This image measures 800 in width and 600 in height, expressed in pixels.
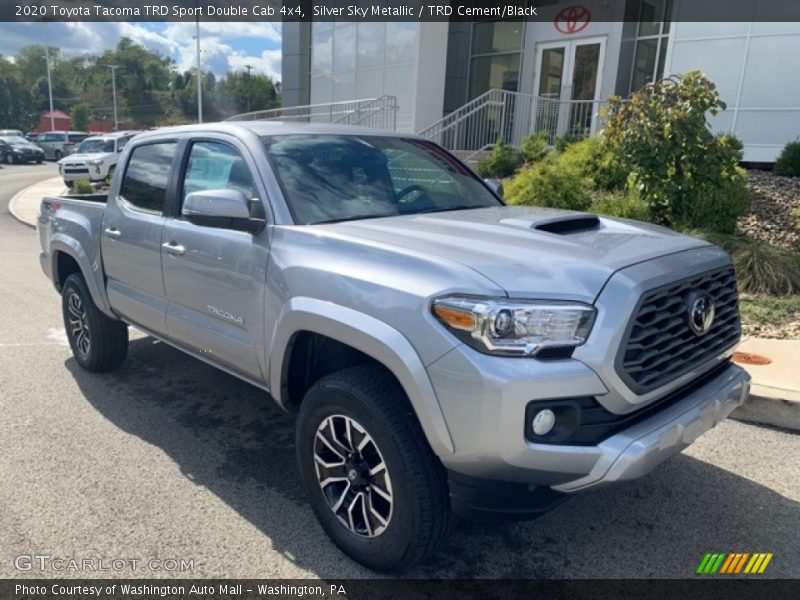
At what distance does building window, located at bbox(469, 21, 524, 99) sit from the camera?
17.3 metres

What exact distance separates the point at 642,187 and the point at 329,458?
6539mm

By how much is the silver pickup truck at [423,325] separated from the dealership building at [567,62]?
11.3 metres

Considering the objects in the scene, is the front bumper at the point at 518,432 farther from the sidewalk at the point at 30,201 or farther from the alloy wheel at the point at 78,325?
the sidewalk at the point at 30,201

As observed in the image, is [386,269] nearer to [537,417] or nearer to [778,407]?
[537,417]

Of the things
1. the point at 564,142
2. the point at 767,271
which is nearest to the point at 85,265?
the point at 767,271

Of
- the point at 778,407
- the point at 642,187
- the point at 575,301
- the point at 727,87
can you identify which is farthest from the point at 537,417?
the point at 727,87

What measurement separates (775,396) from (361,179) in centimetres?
312

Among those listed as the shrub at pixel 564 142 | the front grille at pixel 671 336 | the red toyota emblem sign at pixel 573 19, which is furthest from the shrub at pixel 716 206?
the red toyota emblem sign at pixel 573 19

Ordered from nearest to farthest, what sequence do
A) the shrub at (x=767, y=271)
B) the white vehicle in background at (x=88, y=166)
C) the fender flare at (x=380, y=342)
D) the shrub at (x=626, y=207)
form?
the fender flare at (x=380, y=342)
the shrub at (x=767, y=271)
the shrub at (x=626, y=207)
the white vehicle in background at (x=88, y=166)

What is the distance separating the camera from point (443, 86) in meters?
17.9

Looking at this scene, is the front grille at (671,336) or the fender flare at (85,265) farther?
the fender flare at (85,265)

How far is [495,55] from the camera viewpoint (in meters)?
17.8

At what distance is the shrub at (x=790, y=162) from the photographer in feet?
34.0

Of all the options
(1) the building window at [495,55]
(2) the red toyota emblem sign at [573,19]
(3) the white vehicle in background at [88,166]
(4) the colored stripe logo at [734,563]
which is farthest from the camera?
(3) the white vehicle in background at [88,166]
